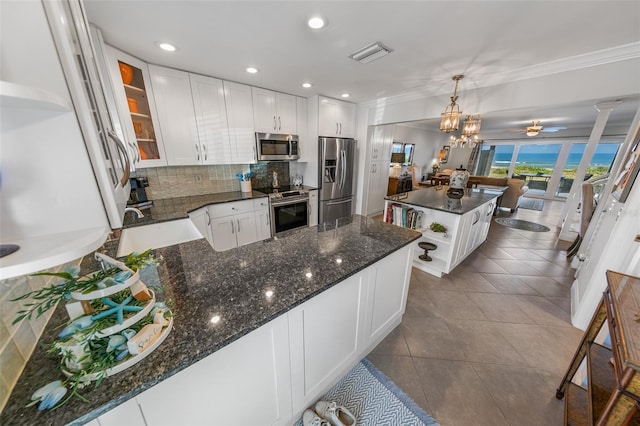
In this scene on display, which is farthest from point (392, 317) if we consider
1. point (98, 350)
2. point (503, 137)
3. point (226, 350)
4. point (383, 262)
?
point (503, 137)

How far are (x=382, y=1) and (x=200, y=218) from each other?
2507 mm

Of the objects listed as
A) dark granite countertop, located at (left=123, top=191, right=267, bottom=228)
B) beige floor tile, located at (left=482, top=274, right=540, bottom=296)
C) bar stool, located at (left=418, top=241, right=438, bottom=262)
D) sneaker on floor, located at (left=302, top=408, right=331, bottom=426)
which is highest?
dark granite countertop, located at (left=123, top=191, right=267, bottom=228)

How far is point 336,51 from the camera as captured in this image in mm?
1924

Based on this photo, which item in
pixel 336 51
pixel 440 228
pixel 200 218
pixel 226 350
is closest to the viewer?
pixel 226 350

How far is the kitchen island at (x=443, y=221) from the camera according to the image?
101 inches

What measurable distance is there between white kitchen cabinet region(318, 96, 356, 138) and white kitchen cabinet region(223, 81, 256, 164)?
111 centimetres

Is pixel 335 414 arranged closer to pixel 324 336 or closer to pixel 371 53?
pixel 324 336

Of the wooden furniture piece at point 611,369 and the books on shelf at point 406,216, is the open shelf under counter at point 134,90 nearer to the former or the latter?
the books on shelf at point 406,216

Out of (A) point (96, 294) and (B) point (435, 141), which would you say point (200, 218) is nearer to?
(A) point (96, 294)

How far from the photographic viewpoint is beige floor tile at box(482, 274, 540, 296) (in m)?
2.45

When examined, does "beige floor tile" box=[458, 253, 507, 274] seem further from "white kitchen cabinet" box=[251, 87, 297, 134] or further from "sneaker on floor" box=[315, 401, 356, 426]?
"white kitchen cabinet" box=[251, 87, 297, 134]

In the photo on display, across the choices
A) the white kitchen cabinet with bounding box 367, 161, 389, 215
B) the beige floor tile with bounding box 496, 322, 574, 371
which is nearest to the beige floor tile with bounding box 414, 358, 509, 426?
the beige floor tile with bounding box 496, 322, 574, 371

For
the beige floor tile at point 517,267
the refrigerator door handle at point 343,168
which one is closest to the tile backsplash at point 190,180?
the refrigerator door handle at point 343,168

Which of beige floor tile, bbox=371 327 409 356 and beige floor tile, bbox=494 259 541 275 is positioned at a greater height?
beige floor tile, bbox=494 259 541 275
